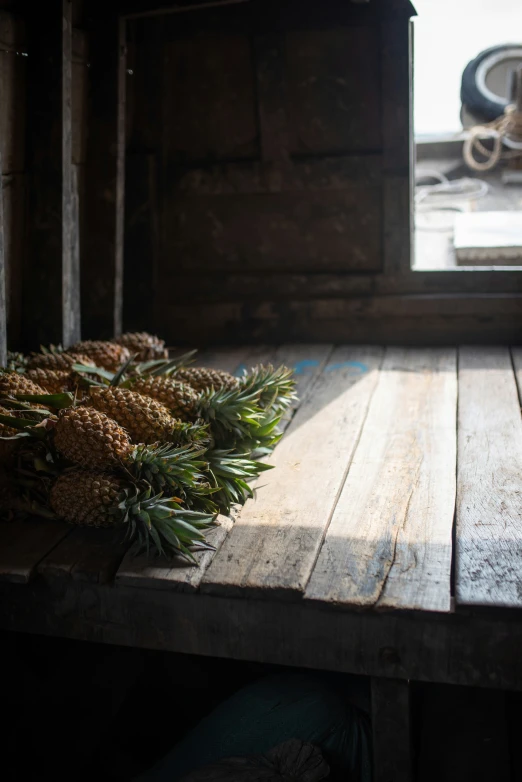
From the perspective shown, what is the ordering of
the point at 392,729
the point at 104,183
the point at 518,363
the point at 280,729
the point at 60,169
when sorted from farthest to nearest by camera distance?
1. the point at 104,183
2. the point at 518,363
3. the point at 60,169
4. the point at 280,729
5. the point at 392,729

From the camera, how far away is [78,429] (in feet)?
8.20

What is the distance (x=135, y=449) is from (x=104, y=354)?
3.51 ft

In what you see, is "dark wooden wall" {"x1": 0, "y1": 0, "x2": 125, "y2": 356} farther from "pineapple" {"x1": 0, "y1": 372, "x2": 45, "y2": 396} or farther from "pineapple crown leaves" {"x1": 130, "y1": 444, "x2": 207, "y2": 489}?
"pineapple crown leaves" {"x1": 130, "y1": 444, "x2": 207, "y2": 489}

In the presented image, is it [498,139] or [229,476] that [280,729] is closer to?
[229,476]

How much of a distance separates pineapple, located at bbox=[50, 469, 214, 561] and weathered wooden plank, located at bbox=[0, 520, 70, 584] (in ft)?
0.22

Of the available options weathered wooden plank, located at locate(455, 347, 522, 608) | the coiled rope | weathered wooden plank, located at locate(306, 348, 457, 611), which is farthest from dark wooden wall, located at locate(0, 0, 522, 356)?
the coiled rope

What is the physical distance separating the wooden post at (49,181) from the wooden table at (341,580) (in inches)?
63.6

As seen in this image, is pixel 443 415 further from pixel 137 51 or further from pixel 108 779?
pixel 137 51

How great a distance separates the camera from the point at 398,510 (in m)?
2.62

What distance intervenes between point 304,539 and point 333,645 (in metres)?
0.39

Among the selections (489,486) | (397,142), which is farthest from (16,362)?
(397,142)

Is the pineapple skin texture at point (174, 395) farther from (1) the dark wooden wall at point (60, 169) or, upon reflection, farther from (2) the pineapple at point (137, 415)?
(1) the dark wooden wall at point (60, 169)

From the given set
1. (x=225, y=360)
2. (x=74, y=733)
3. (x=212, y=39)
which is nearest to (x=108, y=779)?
(x=74, y=733)

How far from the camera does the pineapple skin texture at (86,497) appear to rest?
2.42 meters
